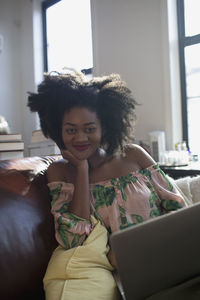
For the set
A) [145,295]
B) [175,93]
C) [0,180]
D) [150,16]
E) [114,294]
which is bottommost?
[114,294]

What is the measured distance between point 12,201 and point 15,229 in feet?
0.31

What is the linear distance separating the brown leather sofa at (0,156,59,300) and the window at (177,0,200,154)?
1861 mm

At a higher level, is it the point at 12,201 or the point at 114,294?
the point at 12,201

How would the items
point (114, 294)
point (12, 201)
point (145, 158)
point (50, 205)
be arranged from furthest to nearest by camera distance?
point (145, 158) → point (50, 205) → point (12, 201) → point (114, 294)

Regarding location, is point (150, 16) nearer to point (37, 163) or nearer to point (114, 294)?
point (37, 163)

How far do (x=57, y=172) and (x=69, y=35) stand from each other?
3.21 meters

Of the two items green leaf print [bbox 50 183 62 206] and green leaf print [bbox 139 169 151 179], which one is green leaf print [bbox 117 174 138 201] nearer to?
green leaf print [bbox 139 169 151 179]

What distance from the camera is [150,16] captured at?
2.69 metres

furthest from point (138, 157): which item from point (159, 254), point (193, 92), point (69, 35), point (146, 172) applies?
point (69, 35)

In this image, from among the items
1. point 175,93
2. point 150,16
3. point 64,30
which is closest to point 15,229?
point 175,93

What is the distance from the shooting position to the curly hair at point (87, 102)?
1114 mm

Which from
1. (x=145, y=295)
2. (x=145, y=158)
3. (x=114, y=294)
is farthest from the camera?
(x=145, y=158)

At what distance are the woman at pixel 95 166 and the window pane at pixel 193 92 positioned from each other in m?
1.60

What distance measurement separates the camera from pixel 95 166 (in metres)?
1.20
